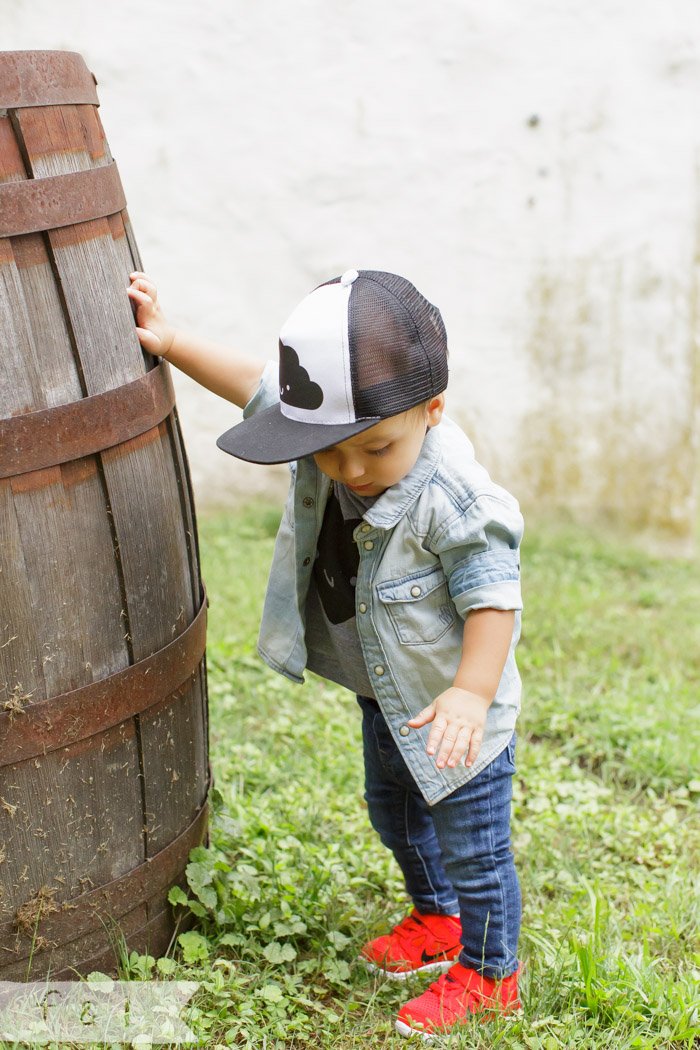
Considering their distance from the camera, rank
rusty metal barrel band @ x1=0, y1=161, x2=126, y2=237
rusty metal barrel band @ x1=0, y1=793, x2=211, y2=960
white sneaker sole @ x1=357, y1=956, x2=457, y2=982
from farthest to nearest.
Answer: white sneaker sole @ x1=357, y1=956, x2=457, y2=982 → rusty metal barrel band @ x1=0, y1=793, x2=211, y2=960 → rusty metal barrel band @ x1=0, y1=161, x2=126, y2=237

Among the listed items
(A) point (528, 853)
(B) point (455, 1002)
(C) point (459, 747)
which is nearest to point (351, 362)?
(C) point (459, 747)

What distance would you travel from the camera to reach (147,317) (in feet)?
6.13

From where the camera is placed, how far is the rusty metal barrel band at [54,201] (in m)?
1.59

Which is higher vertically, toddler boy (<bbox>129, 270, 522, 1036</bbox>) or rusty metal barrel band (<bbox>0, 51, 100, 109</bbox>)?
rusty metal barrel band (<bbox>0, 51, 100, 109</bbox>)

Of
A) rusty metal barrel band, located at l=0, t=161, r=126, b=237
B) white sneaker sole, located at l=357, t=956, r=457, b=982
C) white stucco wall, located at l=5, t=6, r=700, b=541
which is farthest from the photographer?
white stucco wall, located at l=5, t=6, r=700, b=541

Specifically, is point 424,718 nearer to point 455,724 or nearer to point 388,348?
point 455,724

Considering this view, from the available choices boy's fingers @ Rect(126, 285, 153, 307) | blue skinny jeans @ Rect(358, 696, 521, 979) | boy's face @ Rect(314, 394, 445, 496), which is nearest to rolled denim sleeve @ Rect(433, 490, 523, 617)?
boy's face @ Rect(314, 394, 445, 496)

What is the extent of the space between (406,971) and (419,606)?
0.88 meters

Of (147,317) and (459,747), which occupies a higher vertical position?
(147,317)

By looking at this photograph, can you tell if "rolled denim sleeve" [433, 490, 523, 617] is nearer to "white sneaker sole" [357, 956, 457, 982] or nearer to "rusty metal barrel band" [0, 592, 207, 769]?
"rusty metal barrel band" [0, 592, 207, 769]

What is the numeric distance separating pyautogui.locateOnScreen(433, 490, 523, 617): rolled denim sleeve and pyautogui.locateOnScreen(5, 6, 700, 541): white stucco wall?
142 inches

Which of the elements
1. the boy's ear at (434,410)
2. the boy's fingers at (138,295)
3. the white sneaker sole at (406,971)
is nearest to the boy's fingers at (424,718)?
the boy's ear at (434,410)

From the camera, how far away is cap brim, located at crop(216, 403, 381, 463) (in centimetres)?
165

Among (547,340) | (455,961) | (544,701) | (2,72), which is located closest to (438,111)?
(547,340)
